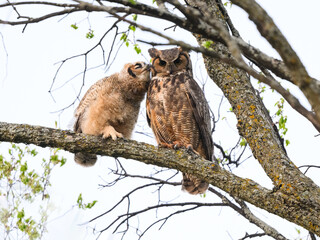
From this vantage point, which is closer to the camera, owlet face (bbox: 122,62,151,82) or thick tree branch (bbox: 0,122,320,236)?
thick tree branch (bbox: 0,122,320,236)

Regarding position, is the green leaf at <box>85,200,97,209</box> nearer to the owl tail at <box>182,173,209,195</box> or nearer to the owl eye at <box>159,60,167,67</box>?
the owl tail at <box>182,173,209,195</box>

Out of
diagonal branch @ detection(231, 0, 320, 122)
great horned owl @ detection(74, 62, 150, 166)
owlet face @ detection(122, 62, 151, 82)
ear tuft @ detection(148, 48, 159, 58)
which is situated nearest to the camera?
diagonal branch @ detection(231, 0, 320, 122)

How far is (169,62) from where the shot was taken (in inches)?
189

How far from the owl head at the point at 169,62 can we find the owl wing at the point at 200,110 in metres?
0.24

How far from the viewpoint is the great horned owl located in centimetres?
416

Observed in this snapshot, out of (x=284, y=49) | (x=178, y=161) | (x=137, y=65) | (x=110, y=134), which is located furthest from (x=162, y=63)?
(x=284, y=49)

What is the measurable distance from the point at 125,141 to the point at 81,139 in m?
0.33

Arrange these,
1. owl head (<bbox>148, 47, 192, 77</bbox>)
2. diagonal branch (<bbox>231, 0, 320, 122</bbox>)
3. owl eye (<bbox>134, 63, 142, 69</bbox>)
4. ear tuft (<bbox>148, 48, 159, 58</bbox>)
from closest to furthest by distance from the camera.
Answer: diagonal branch (<bbox>231, 0, 320, 122</bbox>) → owl eye (<bbox>134, 63, 142, 69</bbox>) → owl head (<bbox>148, 47, 192, 77</bbox>) → ear tuft (<bbox>148, 48, 159, 58</bbox>)

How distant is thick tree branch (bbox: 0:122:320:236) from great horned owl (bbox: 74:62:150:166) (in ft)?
2.37

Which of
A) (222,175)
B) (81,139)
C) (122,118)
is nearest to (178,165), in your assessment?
(222,175)

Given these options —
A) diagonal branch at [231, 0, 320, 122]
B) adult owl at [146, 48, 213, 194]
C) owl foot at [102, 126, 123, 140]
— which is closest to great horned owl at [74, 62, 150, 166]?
adult owl at [146, 48, 213, 194]

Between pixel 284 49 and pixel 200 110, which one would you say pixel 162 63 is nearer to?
pixel 200 110

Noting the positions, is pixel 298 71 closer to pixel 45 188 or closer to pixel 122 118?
pixel 122 118

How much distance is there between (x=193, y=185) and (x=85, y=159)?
45.2 inches
